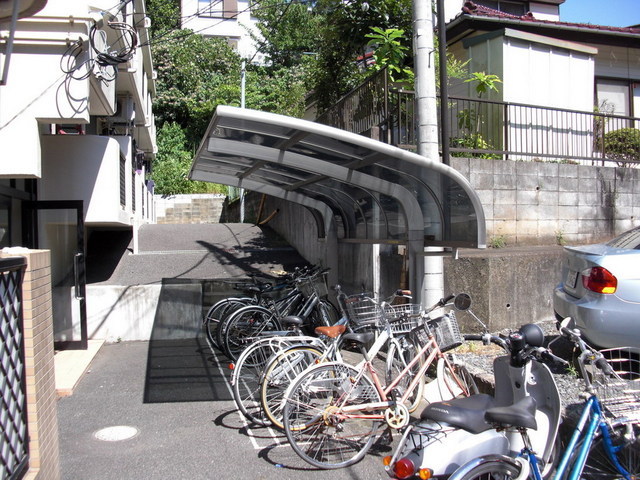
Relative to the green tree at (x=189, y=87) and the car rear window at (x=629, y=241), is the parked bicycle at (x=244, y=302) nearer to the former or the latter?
the car rear window at (x=629, y=241)

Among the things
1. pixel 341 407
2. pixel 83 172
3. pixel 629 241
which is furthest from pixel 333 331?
pixel 83 172

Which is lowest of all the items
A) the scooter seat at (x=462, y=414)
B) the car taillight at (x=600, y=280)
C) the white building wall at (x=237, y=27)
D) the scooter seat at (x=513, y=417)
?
the scooter seat at (x=462, y=414)

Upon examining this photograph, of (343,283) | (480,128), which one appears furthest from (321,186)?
(480,128)

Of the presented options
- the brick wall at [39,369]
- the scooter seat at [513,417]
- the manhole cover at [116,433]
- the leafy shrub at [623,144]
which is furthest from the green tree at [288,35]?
the scooter seat at [513,417]

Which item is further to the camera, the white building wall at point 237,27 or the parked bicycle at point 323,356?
the white building wall at point 237,27

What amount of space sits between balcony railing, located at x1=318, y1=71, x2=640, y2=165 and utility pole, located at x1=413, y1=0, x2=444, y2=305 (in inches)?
71.6

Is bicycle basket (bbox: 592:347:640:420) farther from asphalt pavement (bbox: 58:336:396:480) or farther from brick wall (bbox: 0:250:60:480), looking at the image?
brick wall (bbox: 0:250:60:480)

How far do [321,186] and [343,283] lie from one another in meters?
1.99

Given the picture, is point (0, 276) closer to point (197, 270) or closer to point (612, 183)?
point (197, 270)

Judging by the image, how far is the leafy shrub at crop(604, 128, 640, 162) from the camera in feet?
31.7

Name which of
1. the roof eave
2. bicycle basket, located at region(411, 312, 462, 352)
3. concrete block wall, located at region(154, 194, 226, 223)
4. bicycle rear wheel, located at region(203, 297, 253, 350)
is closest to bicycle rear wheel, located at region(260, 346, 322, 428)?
bicycle basket, located at region(411, 312, 462, 352)

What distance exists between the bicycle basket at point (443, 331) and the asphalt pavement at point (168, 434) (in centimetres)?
97

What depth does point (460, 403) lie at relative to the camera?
9.79 ft

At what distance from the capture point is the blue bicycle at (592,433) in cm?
271
